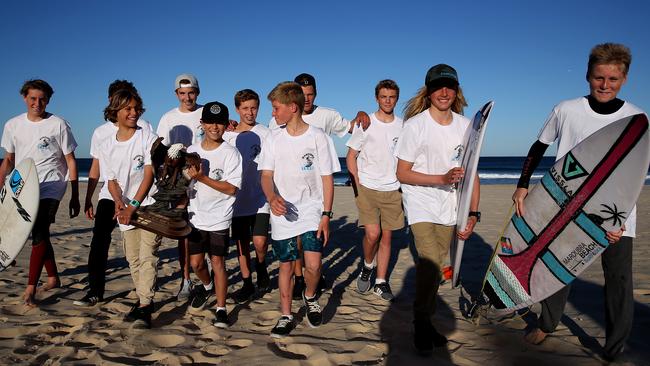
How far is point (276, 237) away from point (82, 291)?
8.19ft

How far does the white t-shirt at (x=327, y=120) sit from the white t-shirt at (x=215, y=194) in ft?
4.00

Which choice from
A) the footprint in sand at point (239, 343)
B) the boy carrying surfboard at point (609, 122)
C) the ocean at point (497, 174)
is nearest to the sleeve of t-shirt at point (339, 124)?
the boy carrying surfboard at point (609, 122)

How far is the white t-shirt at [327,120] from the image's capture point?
490 cm

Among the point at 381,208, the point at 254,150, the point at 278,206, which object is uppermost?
the point at 254,150

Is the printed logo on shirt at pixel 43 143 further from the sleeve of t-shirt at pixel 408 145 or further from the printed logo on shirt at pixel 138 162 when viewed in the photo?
the sleeve of t-shirt at pixel 408 145

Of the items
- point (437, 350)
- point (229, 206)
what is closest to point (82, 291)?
point (229, 206)

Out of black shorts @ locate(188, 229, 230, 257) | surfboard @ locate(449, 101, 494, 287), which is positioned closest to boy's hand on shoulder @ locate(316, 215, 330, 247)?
black shorts @ locate(188, 229, 230, 257)

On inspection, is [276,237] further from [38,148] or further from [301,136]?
[38,148]

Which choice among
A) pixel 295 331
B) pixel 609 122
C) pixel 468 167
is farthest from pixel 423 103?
pixel 295 331

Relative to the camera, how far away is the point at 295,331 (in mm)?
3381

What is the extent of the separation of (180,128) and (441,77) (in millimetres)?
3010

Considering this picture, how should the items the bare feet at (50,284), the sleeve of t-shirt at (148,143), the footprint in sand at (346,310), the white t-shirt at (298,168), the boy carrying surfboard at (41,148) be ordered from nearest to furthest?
the white t-shirt at (298,168) → the sleeve of t-shirt at (148,143) → the footprint in sand at (346,310) → the boy carrying surfboard at (41,148) → the bare feet at (50,284)

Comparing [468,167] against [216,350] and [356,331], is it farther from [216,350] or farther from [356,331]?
[216,350]

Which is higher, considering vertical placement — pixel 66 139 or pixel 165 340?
pixel 66 139
